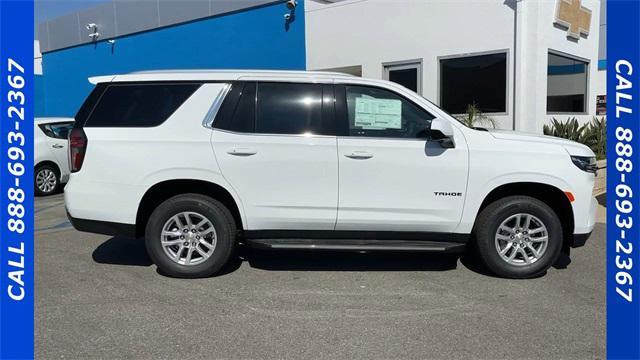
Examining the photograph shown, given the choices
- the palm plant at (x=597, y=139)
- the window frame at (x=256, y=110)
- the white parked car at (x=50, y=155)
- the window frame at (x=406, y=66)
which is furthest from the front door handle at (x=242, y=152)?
the palm plant at (x=597, y=139)

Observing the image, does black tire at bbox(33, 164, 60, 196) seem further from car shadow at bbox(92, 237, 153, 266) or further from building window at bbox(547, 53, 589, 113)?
building window at bbox(547, 53, 589, 113)

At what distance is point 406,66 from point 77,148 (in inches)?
332

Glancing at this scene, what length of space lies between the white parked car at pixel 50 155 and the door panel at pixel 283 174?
6.97 m

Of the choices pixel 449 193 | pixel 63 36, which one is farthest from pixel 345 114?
pixel 63 36

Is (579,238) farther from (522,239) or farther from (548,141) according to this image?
(548,141)

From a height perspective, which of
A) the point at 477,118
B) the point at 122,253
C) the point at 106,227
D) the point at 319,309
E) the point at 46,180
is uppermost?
the point at 477,118

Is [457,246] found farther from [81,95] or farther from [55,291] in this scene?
[81,95]

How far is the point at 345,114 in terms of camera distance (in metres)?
4.96

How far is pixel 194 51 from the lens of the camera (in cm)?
1529

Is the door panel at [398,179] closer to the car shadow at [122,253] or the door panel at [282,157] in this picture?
the door panel at [282,157]

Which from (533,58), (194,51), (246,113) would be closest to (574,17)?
(533,58)

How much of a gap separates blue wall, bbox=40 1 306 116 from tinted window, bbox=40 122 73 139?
505cm

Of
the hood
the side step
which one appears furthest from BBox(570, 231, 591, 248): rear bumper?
the side step

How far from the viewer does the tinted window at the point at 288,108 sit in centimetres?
493
